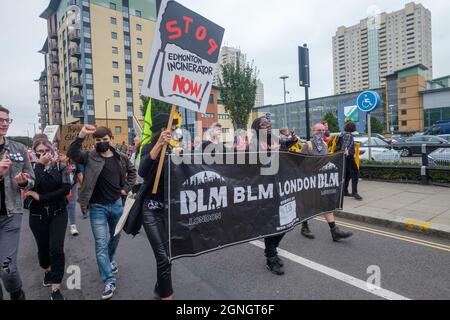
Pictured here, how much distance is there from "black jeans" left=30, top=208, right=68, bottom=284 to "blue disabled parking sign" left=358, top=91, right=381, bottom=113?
944cm

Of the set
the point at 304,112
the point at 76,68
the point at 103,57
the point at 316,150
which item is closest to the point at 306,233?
the point at 316,150

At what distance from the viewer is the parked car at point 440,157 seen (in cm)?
845

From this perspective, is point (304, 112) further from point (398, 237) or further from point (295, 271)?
point (295, 271)

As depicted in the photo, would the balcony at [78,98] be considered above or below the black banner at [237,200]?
above

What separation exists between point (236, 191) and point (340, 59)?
147m

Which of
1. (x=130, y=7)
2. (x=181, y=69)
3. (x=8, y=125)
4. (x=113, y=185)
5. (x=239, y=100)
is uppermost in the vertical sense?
(x=130, y=7)

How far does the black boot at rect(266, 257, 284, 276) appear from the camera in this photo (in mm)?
3867

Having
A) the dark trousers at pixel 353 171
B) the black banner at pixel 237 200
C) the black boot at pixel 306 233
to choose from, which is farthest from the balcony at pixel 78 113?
the black banner at pixel 237 200

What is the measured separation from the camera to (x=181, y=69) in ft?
10.1

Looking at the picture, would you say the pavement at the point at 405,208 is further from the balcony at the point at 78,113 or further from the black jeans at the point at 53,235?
the balcony at the point at 78,113

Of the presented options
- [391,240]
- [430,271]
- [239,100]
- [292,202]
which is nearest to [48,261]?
[292,202]

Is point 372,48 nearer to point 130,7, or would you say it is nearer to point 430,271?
point 130,7

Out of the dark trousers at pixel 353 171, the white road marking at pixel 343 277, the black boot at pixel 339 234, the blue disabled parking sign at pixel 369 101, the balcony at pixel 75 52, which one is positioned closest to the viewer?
the white road marking at pixel 343 277

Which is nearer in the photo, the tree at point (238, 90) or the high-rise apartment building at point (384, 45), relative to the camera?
the tree at point (238, 90)
